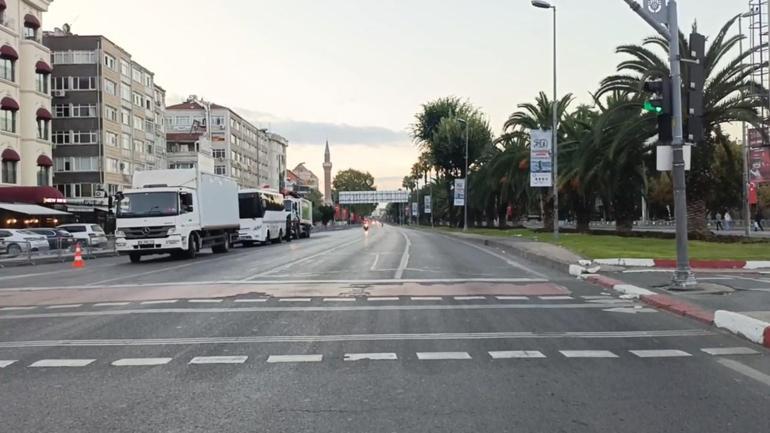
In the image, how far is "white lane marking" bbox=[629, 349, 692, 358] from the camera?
7.24 m

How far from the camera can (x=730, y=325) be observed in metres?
8.64

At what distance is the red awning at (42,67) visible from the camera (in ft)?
165

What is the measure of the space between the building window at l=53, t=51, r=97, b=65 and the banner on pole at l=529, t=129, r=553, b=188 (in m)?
48.1

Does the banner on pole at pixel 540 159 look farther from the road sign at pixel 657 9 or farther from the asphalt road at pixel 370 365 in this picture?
the asphalt road at pixel 370 365

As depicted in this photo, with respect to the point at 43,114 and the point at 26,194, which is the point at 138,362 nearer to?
the point at 26,194

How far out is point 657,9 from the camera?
1297cm

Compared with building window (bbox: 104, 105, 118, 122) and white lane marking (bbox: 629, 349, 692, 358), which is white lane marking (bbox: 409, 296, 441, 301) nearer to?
white lane marking (bbox: 629, 349, 692, 358)

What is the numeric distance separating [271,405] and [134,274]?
48.0 feet

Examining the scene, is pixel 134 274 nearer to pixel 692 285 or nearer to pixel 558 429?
pixel 692 285

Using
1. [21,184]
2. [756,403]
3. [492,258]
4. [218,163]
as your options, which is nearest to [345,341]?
[756,403]

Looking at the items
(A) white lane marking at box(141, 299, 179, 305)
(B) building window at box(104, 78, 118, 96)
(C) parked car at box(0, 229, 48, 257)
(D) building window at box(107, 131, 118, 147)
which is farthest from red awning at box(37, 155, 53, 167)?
(A) white lane marking at box(141, 299, 179, 305)

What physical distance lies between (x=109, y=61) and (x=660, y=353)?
219 ft

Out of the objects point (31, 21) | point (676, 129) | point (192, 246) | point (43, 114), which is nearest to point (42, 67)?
point (31, 21)

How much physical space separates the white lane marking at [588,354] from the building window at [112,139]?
64.2m
